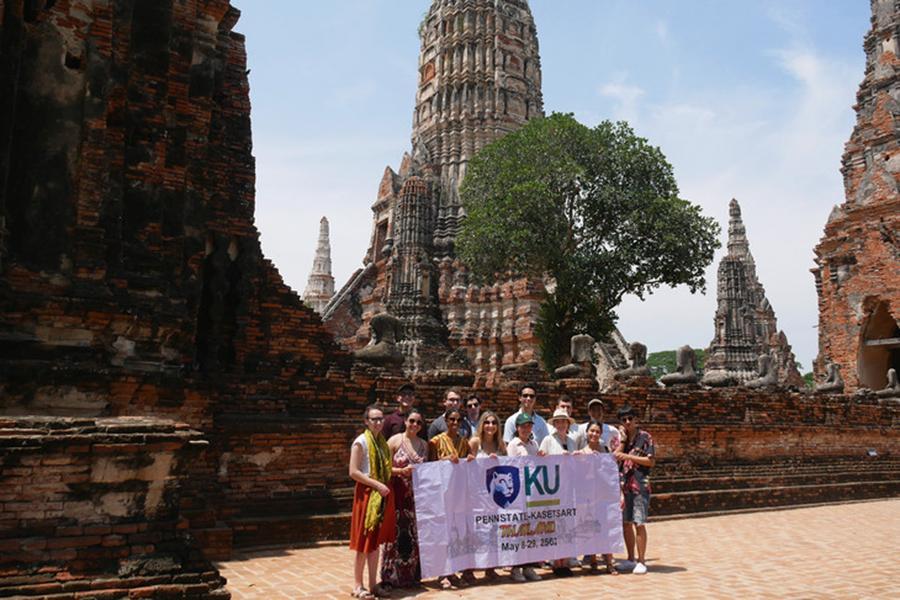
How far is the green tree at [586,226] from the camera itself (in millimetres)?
24938

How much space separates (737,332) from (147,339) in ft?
139

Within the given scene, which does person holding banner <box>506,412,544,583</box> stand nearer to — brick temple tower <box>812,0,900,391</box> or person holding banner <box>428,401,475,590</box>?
person holding banner <box>428,401,475,590</box>

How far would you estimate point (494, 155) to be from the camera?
2814 cm

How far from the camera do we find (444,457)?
6727 mm

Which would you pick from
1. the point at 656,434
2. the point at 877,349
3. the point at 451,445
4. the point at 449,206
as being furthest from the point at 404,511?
the point at 449,206

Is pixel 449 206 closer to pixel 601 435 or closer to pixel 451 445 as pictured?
pixel 601 435

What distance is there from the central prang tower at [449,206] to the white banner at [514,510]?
20223 mm

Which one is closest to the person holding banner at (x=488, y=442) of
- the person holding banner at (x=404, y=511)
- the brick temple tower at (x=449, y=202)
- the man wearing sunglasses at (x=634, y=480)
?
the person holding banner at (x=404, y=511)

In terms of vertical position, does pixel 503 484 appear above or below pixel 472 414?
below

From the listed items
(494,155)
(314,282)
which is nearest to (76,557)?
(494,155)

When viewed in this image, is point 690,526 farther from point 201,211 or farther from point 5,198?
point 5,198

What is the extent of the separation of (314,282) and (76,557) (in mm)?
58359

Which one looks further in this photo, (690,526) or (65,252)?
(690,526)

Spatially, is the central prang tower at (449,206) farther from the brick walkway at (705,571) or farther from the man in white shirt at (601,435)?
the man in white shirt at (601,435)
